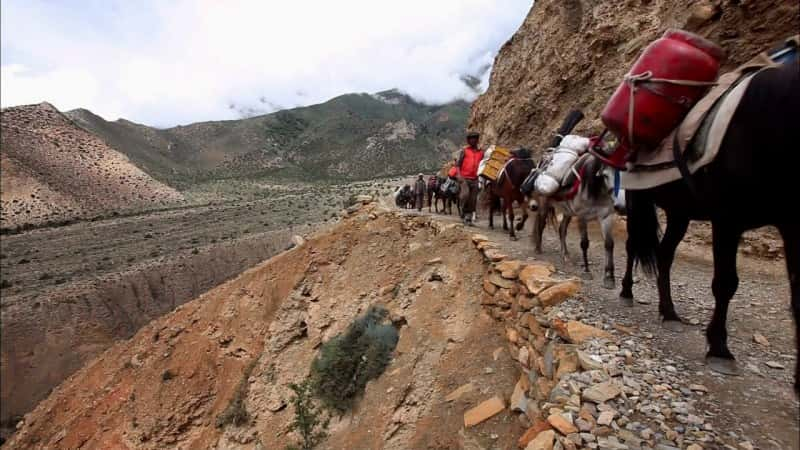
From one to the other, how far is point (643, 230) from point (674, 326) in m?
1.01

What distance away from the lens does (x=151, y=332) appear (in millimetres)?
16375

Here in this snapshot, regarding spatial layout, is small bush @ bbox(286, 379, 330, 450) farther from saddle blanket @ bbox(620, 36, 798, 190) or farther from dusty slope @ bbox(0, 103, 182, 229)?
dusty slope @ bbox(0, 103, 182, 229)

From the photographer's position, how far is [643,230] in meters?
4.29

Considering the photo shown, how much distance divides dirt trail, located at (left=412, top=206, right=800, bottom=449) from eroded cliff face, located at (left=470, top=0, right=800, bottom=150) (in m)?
4.00

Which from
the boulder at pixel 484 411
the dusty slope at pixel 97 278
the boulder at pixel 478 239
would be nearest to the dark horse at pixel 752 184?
the boulder at pixel 484 411

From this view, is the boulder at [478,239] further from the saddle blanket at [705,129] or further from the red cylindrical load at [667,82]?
the red cylindrical load at [667,82]

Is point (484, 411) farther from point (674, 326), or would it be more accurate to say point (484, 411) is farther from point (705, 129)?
point (705, 129)

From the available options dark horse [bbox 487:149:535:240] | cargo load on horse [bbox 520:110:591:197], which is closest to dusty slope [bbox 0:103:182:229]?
dark horse [bbox 487:149:535:240]

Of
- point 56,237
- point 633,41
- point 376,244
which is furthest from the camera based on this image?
point 56,237

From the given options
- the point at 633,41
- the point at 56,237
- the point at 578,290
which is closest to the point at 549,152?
the point at 578,290

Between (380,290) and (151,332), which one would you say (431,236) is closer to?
(380,290)

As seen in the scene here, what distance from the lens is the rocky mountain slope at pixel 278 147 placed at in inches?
3612

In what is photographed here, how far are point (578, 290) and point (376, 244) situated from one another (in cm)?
765

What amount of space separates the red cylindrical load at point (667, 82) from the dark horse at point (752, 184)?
0.49 m
